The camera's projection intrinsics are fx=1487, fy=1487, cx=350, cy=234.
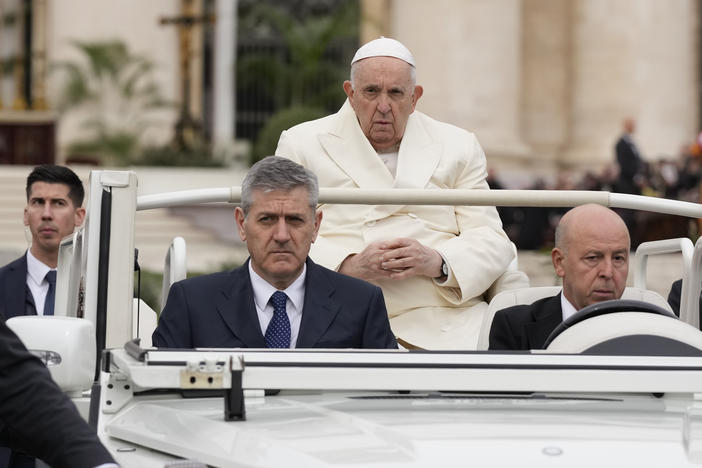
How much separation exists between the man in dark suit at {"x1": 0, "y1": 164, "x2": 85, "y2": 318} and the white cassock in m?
1.17

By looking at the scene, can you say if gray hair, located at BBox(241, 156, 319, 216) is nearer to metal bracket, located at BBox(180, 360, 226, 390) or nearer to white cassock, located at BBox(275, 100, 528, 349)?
metal bracket, located at BBox(180, 360, 226, 390)

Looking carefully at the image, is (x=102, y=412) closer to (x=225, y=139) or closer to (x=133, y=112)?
(x=133, y=112)

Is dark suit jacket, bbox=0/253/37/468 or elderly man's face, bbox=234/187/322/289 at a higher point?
elderly man's face, bbox=234/187/322/289

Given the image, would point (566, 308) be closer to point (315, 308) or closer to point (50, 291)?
point (315, 308)

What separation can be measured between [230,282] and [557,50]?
29.9 metres

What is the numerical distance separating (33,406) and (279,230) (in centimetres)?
129

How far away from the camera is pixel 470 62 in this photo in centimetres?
3053

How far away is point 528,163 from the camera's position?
32156mm

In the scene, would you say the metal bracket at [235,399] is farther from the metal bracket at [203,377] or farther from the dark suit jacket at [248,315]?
the dark suit jacket at [248,315]

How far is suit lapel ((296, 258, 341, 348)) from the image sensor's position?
4305mm

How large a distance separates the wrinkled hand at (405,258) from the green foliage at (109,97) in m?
26.3

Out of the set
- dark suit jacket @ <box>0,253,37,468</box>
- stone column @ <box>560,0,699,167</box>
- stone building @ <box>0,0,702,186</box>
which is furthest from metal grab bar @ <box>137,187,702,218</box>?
stone column @ <box>560,0,699,167</box>

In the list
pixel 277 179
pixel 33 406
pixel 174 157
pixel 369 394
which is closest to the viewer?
pixel 33 406

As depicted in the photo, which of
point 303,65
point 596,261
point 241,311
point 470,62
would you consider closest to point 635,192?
point 470,62
